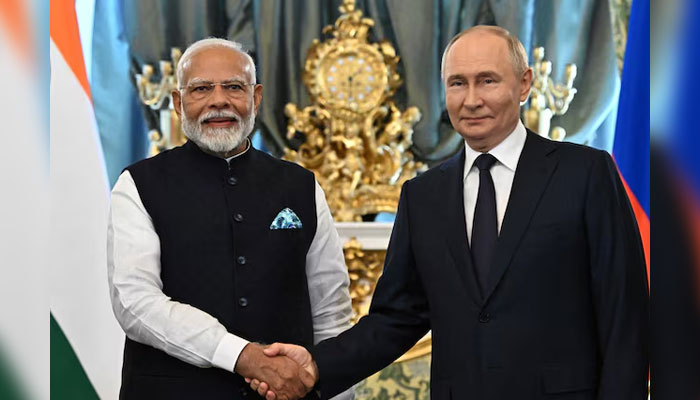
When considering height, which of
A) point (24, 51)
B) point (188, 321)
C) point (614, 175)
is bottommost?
point (188, 321)

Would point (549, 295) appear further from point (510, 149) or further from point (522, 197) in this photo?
point (510, 149)

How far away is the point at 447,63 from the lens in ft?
7.27

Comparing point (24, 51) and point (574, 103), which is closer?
point (24, 51)

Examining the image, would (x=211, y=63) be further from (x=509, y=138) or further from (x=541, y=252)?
(x=541, y=252)

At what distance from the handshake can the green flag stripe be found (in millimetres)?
1560

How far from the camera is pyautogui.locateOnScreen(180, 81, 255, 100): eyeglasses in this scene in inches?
97.0

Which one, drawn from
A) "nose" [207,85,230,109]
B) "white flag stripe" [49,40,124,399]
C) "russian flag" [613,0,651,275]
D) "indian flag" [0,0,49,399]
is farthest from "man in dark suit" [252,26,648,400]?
"white flag stripe" [49,40,124,399]

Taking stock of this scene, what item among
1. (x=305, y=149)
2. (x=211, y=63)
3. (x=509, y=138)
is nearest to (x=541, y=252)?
(x=509, y=138)

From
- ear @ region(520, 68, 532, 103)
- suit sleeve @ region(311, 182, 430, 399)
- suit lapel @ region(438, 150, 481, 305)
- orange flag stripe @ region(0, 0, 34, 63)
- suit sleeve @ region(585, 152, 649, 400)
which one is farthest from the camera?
suit sleeve @ region(311, 182, 430, 399)

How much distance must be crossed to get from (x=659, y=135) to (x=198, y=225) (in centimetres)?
153

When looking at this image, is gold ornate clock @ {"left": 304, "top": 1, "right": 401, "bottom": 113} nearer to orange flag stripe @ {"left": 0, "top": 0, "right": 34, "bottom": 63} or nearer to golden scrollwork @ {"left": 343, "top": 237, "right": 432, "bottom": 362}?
golden scrollwork @ {"left": 343, "top": 237, "right": 432, "bottom": 362}

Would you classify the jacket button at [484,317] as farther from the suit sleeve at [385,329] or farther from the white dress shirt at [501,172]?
the suit sleeve at [385,329]

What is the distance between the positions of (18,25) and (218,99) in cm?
136

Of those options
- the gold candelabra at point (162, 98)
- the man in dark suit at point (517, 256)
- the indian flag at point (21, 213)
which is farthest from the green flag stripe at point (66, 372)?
the indian flag at point (21, 213)
